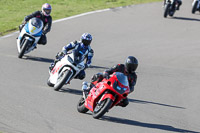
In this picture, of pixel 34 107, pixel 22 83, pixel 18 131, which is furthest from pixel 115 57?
pixel 18 131

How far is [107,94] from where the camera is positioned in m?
9.91

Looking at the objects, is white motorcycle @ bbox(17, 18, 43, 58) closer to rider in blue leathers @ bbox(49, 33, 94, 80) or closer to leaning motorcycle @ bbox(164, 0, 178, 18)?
rider in blue leathers @ bbox(49, 33, 94, 80)

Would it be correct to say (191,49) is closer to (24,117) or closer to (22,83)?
(22,83)

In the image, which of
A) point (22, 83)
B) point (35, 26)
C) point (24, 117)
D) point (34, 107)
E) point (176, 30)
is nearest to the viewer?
point (24, 117)

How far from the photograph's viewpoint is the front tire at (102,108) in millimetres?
9773

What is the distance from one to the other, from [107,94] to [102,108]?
298 millimetres

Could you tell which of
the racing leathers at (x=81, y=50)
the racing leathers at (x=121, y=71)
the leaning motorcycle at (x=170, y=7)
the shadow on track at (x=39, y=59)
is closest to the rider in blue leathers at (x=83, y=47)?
the racing leathers at (x=81, y=50)

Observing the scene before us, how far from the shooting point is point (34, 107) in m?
10.7

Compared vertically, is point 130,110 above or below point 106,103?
below

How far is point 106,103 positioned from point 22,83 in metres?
3.81

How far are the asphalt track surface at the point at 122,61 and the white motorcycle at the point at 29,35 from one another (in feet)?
1.39

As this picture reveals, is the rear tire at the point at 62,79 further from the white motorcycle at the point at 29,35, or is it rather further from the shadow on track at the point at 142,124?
the white motorcycle at the point at 29,35

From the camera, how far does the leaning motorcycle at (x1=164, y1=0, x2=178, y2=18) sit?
79.1 ft

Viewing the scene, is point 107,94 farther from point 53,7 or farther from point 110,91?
point 53,7
